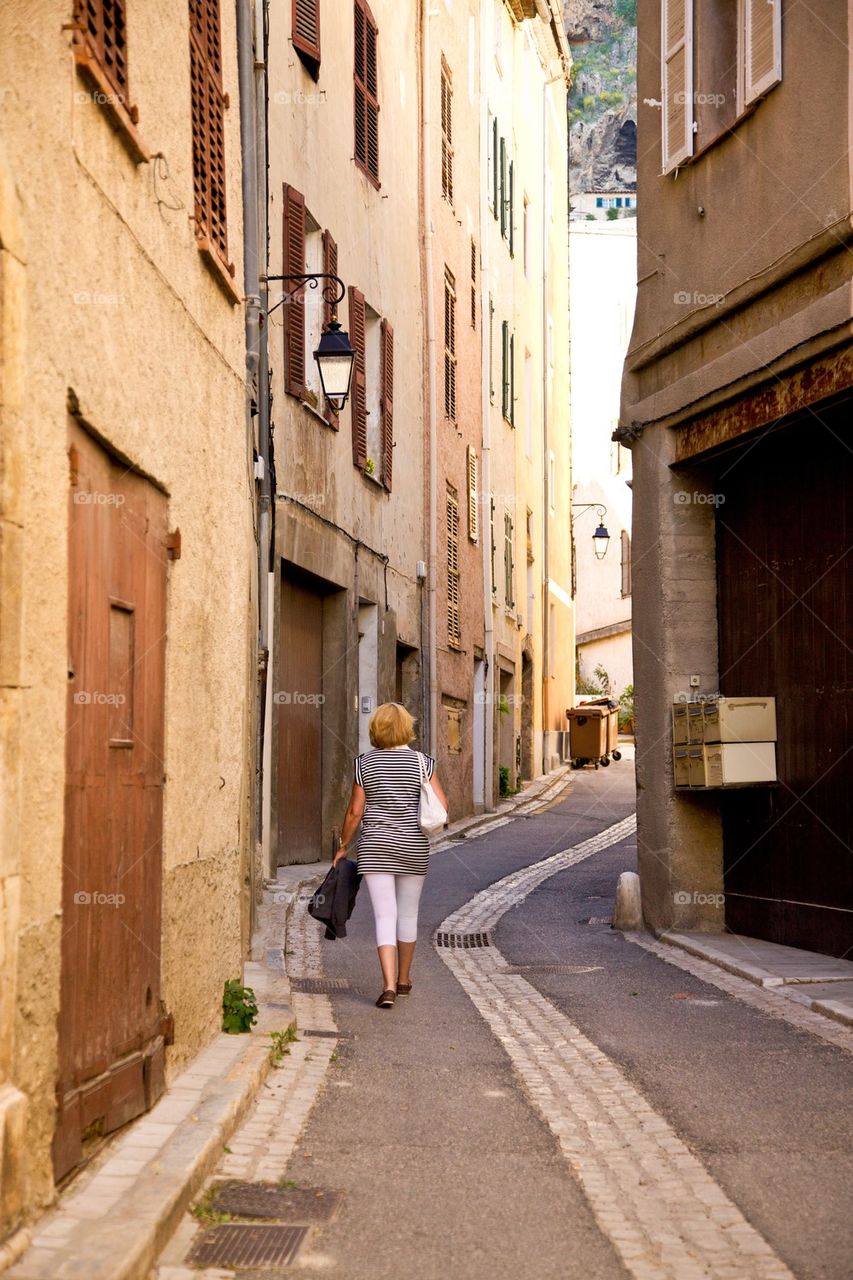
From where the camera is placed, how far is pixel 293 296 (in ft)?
48.4

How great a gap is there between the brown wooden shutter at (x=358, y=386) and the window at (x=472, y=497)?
751 cm

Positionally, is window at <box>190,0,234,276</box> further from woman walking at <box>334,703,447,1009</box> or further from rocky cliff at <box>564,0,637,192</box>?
rocky cliff at <box>564,0,637,192</box>

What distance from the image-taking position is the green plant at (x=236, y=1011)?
7289 millimetres

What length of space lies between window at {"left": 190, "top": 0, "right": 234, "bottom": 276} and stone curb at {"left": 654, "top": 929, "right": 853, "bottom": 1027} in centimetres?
474

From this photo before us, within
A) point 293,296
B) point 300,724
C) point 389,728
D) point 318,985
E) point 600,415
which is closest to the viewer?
point 389,728

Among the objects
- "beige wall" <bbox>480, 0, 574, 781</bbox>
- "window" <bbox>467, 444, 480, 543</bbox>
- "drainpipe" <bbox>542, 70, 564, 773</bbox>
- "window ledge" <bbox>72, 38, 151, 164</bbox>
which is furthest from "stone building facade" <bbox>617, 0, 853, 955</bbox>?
"drainpipe" <bbox>542, 70, 564, 773</bbox>

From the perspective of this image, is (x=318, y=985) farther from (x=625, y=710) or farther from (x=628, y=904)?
(x=625, y=710)

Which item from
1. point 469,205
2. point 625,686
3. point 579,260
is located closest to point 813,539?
point 469,205

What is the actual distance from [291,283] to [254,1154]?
33.9 ft

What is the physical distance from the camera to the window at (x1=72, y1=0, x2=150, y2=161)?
4.97 metres

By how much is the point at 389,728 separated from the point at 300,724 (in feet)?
22.3

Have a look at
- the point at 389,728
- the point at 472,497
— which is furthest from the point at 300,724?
the point at 472,497

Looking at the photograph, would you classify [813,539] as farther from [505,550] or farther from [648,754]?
[505,550]

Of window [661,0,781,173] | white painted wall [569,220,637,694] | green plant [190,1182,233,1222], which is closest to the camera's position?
green plant [190,1182,233,1222]
